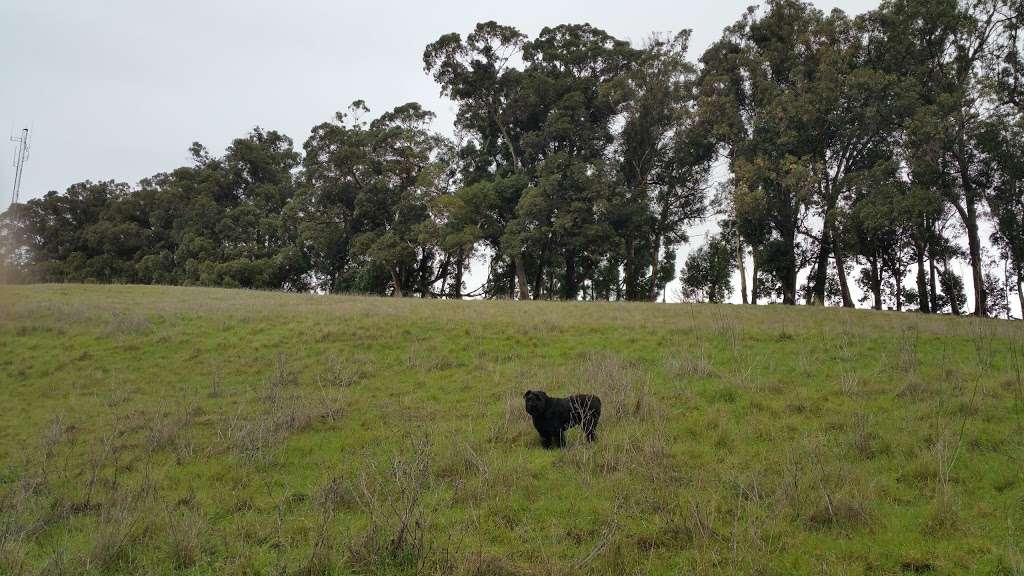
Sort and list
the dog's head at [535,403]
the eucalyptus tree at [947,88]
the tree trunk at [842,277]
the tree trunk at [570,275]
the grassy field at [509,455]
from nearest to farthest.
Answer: the grassy field at [509,455], the dog's head at [535,403], the eucalyptus tree at [947,88], the tree trunk at [842,277], the tree trunk at [570,275]

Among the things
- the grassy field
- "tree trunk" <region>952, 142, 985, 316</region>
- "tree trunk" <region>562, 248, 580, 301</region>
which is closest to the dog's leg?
the grassy field

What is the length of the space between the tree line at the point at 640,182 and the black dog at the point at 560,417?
21.1 metres

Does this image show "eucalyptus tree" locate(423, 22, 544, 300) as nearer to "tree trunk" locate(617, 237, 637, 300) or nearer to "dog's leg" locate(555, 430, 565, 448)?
"tree trunk" locate(617, 237, 637, 300)

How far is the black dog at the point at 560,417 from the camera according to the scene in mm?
8906

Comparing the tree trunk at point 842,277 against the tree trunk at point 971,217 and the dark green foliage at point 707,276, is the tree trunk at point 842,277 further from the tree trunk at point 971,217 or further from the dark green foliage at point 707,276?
the dark green foliage at point 707,276

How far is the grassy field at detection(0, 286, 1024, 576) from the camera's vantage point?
5742mm

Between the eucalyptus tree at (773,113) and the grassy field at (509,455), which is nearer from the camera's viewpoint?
the grassy field at (509,455)

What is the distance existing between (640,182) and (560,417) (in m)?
34.7

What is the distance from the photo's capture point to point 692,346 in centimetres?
1559

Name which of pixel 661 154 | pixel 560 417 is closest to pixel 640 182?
pixel 661 154

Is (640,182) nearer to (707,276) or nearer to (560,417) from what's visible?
(707,276)

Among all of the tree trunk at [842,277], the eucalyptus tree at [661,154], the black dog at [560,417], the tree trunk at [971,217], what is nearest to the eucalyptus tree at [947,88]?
the tree trunk at [971,217]

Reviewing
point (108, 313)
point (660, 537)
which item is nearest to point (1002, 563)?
point (660, 537)

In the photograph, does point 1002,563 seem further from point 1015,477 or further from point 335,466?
point 335,466
